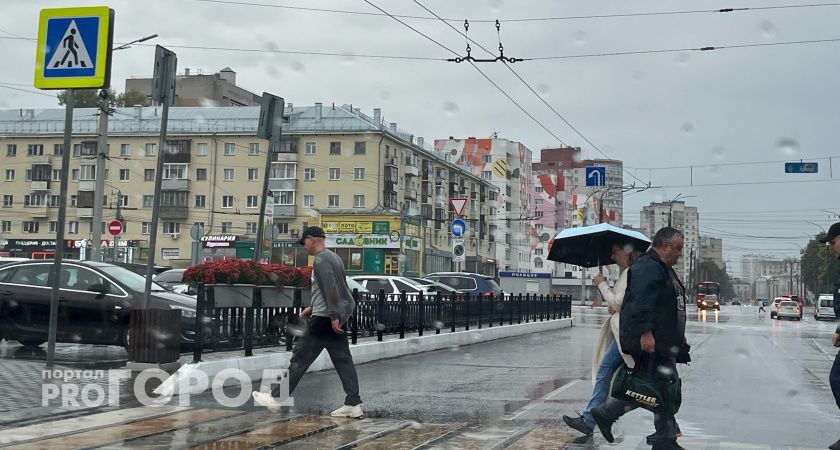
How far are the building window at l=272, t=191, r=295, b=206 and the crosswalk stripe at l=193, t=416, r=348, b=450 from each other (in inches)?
2790

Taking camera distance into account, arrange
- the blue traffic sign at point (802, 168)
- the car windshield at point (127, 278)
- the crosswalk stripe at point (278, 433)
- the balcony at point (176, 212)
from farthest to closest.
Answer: the balcony at point (176, 212), the blue traffic sign at point (802, 168), the car windshield at point (127, 278), the crosswalk stripe at point (278, 433)

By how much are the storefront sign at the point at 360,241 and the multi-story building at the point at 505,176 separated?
4093cm

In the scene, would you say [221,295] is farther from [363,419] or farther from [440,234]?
[440,234]

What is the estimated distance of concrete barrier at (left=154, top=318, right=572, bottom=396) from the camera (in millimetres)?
10336

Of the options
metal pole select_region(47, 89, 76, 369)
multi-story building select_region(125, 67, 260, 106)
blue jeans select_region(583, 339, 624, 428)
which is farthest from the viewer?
multi-story building select_region(125, 67, 260, 106)

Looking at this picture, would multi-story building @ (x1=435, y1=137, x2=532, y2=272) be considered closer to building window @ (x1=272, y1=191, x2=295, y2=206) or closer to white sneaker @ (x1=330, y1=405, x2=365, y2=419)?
building window @ (x1=272, y1=191, x2=295, y2=206)

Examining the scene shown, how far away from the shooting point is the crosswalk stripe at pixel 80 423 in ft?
23.5

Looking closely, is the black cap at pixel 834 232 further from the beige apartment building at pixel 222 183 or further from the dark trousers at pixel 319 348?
the beige apartment building at pixel 222 183

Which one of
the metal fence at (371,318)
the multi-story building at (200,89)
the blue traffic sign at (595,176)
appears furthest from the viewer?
the multi-story building at (200,89)

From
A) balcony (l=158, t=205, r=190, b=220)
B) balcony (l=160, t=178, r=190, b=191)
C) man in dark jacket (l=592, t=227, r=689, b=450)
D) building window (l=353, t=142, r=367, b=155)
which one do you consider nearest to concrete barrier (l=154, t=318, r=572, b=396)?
man in dark jacket (l=592, t=227, r=689, b=450)

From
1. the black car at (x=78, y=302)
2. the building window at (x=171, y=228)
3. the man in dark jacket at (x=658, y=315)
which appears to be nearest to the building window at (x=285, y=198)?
the building window at (x=171, y=228)

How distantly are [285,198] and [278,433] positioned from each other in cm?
7222

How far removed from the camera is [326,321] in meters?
8.96

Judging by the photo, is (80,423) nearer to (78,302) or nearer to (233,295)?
(233,295)
